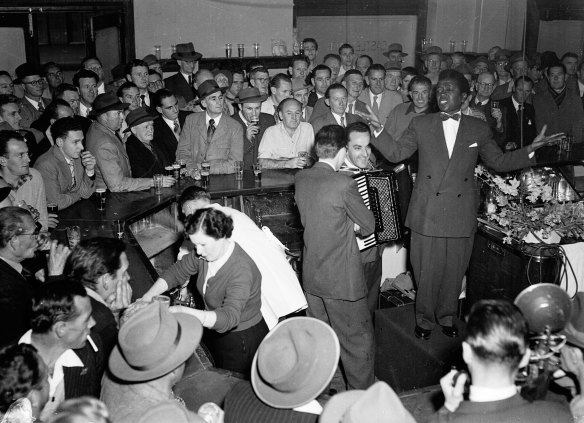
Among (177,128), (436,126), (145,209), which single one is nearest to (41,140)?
(177,128)

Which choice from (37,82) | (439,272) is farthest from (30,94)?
(439,272)

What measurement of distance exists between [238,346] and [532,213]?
2.59 m

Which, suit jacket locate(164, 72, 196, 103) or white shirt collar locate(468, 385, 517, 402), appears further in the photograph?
suit jacket locate(164, 72, 196, 103)

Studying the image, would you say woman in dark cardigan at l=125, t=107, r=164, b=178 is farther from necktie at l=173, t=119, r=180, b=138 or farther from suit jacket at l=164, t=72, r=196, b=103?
suit jacket at l=164, t=72, r=196, b=103

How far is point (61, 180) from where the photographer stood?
519 centimetres

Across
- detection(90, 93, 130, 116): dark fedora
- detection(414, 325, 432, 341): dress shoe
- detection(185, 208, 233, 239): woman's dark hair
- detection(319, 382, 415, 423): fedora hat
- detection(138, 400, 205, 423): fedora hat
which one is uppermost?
detection(90, 93, 130, 116): dark fedora

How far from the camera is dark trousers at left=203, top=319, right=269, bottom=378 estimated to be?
3.70 m

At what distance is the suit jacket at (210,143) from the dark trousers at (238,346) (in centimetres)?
274

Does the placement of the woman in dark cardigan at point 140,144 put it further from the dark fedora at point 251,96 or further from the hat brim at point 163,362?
the hat brim at point 163,362

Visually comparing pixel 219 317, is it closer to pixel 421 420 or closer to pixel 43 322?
pixel 43 322

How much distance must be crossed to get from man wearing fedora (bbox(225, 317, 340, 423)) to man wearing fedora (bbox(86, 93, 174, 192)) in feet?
10.9

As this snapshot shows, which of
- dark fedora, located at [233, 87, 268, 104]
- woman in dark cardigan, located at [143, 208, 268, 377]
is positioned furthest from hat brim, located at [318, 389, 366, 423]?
dark fedora, located at [233, 87, 268, 104]

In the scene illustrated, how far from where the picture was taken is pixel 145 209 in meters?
5.00

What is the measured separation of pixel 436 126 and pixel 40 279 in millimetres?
2911
